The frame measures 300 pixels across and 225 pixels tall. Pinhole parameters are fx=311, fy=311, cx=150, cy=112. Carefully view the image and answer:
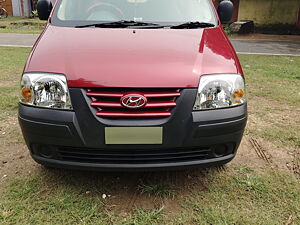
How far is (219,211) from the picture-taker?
2150mm

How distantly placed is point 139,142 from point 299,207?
49.4 inches

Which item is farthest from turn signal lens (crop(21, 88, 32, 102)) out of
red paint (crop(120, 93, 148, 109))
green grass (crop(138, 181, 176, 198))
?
green grass (crop(138, 181, 176, 198))

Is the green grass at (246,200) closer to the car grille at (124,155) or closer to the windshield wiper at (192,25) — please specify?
the car grille at (124,155)

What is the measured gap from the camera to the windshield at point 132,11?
282 centimetres

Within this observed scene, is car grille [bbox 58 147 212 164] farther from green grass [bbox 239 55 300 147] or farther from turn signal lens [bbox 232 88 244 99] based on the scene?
green grass [bbox 239 55 300 147]

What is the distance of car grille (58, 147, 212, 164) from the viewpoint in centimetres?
205

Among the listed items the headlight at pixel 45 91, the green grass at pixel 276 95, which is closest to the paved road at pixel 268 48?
the green grass at pixel 276 95

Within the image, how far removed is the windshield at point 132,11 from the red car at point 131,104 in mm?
539

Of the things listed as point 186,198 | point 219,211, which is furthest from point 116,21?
point 219,211

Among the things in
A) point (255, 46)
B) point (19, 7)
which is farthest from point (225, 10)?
point (19, 7)

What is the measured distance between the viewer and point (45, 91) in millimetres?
2059

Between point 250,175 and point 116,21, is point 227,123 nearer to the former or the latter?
point 250,175

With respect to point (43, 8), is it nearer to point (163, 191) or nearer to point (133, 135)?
point (133, 135)

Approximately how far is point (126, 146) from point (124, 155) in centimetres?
10
